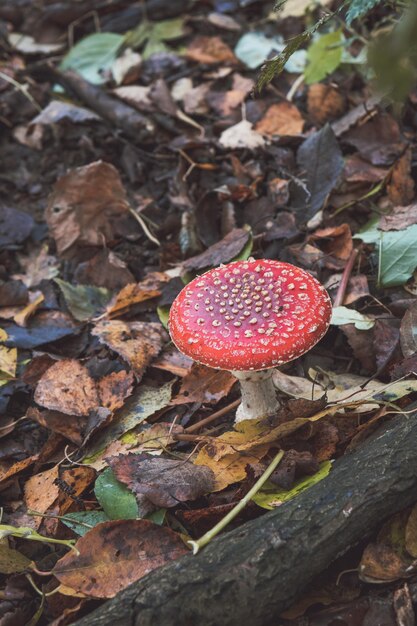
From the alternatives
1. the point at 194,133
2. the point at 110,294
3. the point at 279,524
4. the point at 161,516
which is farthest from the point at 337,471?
the point at 194,133

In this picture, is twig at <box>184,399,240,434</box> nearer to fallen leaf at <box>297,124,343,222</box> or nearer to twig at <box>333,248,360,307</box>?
twig at <box>333,248,360,307</box>

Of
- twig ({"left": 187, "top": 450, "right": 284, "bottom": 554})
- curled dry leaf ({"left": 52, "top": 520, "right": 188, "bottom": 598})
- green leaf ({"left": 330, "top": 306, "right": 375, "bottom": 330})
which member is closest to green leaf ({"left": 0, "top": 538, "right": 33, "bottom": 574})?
curled dry leaf ({"left": 52, "top": 520, "right": 188, "bottom": 598})

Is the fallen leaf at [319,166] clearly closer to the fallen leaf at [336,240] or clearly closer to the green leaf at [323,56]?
the fallen leaf at [336,240]

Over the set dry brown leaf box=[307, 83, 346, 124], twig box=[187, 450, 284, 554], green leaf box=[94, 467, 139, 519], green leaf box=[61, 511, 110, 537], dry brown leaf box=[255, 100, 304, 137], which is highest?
dry brown leaf box=[307, 83, 346, 124]

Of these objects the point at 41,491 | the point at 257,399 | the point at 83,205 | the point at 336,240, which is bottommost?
the point at 41,491

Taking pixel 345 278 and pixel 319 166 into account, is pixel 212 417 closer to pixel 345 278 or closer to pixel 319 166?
pixel 345 278

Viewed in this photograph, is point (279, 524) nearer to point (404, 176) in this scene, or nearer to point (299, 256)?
point (299, 256)

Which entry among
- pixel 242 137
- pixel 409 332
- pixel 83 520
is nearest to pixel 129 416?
pixel 83 520

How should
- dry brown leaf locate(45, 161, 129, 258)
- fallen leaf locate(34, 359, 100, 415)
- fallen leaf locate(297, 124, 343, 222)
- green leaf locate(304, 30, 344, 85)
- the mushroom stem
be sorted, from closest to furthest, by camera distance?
the mushroom stem → fallen leaf locate(34, 359, 100, 415) → fallen leaf locate(297, 124, 343, 222) → dry brown leaf locate(45, 161, 129, 258) → green leaf locate(304, 30, 344, 85)
